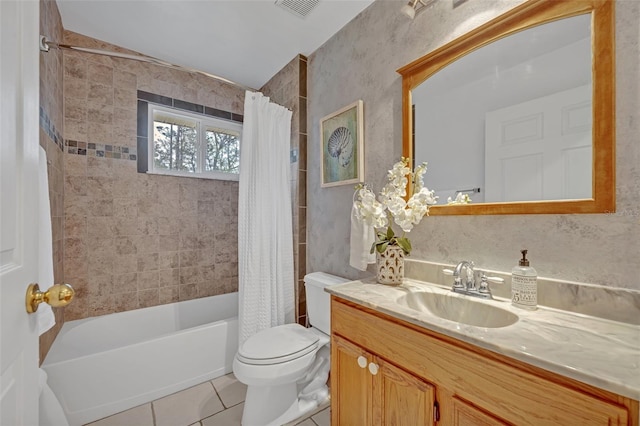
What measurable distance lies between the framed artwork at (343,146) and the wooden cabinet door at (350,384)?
1001mm

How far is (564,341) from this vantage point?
2.18ft

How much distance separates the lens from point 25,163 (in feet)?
1.82

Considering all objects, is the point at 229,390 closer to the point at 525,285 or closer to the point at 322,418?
the point at 322,418

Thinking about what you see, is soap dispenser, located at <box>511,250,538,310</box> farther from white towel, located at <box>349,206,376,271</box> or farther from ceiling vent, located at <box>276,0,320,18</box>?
ceiling vent, located at <box>276,0,320,18</box>

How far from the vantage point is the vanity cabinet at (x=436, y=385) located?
1.80 ft

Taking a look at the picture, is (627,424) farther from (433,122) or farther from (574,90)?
(433,122)

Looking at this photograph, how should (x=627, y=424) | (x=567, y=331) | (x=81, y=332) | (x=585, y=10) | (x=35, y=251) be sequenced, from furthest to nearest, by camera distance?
(x=81, y=332)
(x=585, y=10)
(x=567, y=331)
(x=35, y=251)
(x=627, y=424)

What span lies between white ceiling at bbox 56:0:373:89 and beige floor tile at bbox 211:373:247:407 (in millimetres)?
2474

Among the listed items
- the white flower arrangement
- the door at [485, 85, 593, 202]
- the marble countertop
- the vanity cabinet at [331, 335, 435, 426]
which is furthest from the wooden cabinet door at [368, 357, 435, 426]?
the door at [485, 85, 593, 202]

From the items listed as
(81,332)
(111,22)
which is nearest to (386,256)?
(81,332)

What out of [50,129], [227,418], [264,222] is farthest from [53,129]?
[227,418]

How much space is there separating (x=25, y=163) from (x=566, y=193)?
153 cm

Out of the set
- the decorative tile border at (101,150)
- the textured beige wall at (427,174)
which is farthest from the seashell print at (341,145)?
the decorative tile border at (101,150)

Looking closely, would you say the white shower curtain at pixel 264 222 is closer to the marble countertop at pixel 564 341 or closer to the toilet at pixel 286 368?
the toilet at pixel 286 368
